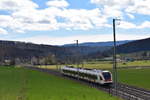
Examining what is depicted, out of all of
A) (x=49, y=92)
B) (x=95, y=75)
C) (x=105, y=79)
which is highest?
(x=95, y=75)

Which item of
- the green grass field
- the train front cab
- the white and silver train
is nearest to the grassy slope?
the train front cab

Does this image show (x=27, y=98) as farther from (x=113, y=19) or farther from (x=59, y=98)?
(x=113, y=19)

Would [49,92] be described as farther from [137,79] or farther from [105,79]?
[137,79]

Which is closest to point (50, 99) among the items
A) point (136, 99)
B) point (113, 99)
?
point (113, 99)

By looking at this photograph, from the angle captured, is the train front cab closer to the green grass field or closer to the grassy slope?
the green grass field

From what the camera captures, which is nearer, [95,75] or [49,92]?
[49,92]

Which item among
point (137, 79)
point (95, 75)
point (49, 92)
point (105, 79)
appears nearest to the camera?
point (49, 92)

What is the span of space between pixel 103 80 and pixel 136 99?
29253mm

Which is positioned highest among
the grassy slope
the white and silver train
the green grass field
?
the white and silver train

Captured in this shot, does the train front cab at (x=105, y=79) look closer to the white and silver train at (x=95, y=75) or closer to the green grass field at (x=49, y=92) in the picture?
the white and silver train at (x=95, y=75)

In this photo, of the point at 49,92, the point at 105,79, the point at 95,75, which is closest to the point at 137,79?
the point at 95,75

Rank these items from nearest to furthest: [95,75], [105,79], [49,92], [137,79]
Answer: [49,92], [105,79], [95,75], [137,79]

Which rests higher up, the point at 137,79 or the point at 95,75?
the point at 95,75

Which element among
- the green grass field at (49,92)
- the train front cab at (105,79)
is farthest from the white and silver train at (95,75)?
the green grass field at (49,92)
